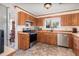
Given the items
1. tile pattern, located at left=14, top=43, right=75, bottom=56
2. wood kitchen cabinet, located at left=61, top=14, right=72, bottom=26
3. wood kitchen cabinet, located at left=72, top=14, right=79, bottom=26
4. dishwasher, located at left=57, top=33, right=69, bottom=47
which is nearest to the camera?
tile pattern, located at left=14, top=43, right=75, bottom=56

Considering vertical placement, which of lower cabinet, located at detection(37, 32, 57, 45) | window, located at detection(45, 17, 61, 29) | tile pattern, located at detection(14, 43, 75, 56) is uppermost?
window, located at detection(45, 17, 61, 29)

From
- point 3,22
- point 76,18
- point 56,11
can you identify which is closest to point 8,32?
point 3,22

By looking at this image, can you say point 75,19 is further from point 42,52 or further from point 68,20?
point 42,52

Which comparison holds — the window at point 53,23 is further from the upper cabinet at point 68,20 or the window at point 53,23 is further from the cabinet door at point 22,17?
the cabinet door at point 22,17

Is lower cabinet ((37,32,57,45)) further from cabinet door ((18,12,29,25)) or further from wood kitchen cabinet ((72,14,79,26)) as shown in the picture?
wood kitchen cabinet ((72,14,79,26))

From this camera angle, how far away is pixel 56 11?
1341mm

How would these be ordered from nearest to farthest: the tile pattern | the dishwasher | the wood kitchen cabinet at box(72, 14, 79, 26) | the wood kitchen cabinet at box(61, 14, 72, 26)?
the tile pattern, the wood kitchen cabinet at box(72, 14, 79, 26), the wood kitchen cabinet at box(61, 14, 72, 26), the dishwasher

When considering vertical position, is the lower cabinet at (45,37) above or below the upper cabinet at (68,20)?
below

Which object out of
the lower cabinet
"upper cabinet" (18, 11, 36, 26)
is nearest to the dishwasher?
the lower cabinet

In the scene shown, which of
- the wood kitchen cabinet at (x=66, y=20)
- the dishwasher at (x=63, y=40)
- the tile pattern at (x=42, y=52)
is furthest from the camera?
the dishwasher at (x=63, y=40)

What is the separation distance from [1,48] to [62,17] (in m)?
1.22

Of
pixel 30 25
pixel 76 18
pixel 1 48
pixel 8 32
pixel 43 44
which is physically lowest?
pixel 43 44

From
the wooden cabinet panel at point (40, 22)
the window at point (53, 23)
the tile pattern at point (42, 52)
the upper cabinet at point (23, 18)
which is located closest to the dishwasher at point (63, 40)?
the tile pattern at point (42, 52)

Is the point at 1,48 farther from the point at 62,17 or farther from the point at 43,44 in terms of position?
the point at 62,17
